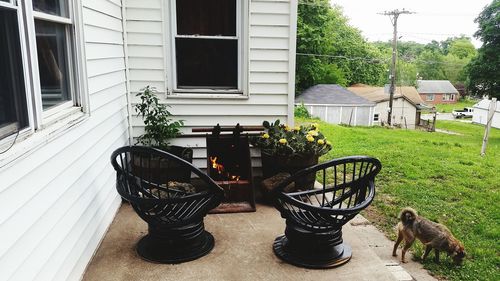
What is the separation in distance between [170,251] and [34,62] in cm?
154

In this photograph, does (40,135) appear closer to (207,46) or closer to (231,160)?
(231,160)

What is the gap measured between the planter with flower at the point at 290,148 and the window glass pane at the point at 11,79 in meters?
2.57

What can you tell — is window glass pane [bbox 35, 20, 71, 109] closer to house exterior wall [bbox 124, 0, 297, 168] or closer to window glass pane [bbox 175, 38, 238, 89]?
house exterior wall [bbox 124, 0, 297, 168]

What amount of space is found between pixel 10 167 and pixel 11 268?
16.1 inches

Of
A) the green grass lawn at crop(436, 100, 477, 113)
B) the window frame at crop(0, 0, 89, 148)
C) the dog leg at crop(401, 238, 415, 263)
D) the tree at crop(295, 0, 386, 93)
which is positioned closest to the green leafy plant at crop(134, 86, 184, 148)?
the window frame at crop(0, 0, 89, 148)

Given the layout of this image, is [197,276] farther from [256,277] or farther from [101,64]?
[101,64]

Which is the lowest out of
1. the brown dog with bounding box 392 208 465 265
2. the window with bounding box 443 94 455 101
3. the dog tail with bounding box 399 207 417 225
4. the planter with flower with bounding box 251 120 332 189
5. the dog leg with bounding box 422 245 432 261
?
the window with bounding box 443 94 455 101

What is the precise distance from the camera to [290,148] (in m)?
3.95

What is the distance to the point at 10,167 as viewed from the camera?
155 cm

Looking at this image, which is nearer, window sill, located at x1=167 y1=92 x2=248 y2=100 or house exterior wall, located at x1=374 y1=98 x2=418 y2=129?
window sill, located at x1=167 y1=92 x2=248 y2=100

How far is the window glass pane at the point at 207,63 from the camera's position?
4344 mm

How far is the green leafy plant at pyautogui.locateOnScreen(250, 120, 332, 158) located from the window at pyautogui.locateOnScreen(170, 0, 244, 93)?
0.63 meters

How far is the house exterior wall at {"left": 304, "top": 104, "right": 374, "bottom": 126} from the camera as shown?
85.6 ft

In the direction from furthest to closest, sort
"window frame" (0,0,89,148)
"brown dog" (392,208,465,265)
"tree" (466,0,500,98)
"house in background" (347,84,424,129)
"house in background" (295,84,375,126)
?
"house in background" (347,84,424,129)
"house in background" (295,84,375,126)
"tree" (466,0,500,98)
"brown dog" (392,208,465,265)
"window frame" (0,0,89,148)
